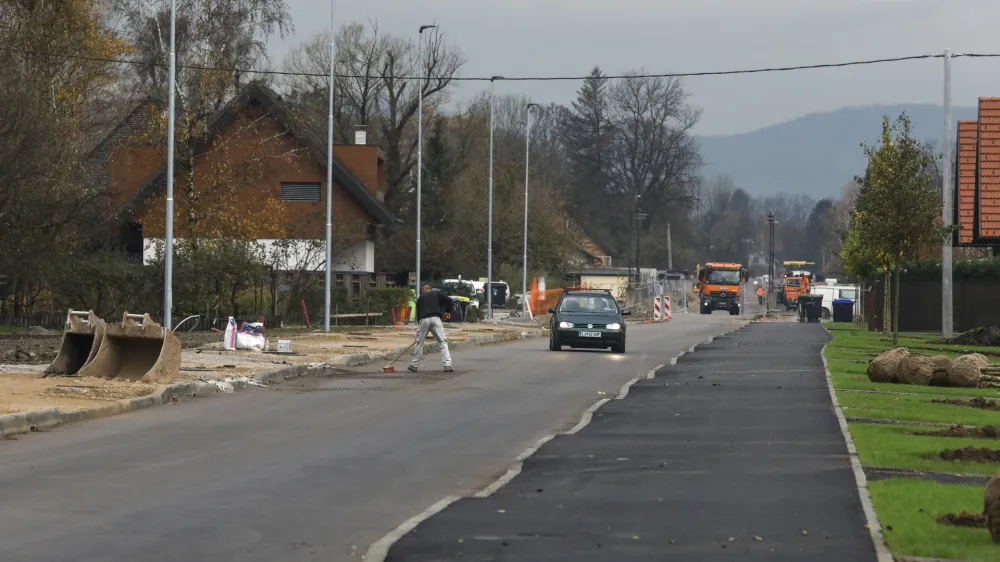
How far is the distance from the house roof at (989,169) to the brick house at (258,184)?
20.9 m

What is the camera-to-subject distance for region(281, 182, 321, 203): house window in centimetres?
6575

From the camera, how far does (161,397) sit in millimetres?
20453

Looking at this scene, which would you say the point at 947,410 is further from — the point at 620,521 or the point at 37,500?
the point at 37,500

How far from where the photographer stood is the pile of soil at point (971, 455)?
14180 millimetres

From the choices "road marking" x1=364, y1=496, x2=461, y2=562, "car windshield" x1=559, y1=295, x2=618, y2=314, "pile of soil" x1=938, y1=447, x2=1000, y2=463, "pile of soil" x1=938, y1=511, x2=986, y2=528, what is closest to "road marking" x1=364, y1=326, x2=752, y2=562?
"road marking" x1=364, y1=496, x2=461, y2=562

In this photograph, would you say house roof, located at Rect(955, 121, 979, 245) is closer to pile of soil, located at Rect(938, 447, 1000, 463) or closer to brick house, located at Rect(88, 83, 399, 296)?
brick house, located at Rect(88, 83, 399, 296)

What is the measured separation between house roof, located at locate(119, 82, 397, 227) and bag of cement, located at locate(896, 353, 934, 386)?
3468cm

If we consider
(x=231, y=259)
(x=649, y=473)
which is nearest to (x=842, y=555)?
(x=649, y=473)

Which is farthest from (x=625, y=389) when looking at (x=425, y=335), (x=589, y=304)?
(x=589, y=304)

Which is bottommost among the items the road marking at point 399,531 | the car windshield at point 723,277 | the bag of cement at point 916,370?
the road marking at point 399,531

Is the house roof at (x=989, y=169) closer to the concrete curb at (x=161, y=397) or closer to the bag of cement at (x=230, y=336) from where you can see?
the concrete curb at (x=161, y=397)

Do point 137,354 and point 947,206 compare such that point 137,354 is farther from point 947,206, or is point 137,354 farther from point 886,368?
point 947,206

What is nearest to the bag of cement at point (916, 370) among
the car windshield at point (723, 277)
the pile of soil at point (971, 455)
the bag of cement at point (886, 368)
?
the bag of cement at point (886, 368)

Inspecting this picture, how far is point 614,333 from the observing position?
36.5 meters
